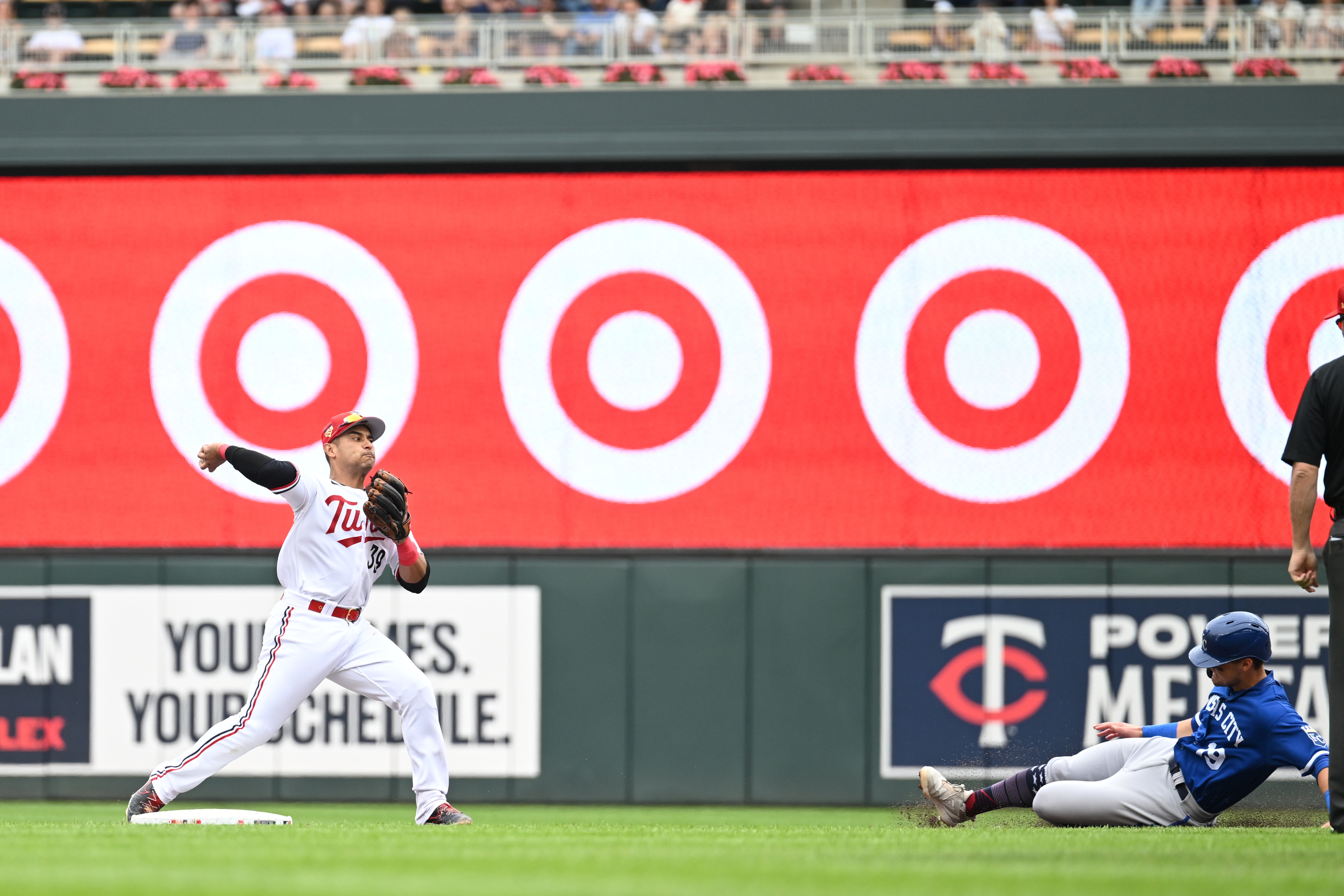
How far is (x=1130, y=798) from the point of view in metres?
6.43

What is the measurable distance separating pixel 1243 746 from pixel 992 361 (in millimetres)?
4487

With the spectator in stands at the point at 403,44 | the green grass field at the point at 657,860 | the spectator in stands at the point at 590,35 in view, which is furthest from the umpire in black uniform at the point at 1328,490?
the spectator in stands at the point at 403,44

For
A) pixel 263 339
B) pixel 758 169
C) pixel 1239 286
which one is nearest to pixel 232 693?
pixel 263 339

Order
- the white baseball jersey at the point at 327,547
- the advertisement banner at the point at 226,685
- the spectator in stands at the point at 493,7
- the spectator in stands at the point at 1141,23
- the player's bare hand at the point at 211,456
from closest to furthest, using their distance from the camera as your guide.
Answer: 1. the player's bare hand at the point at 211,456
2. the white baseball jersey at the point at 327,547
3. the advertisement banner at the point at 226,685
4. the spectator in stands at the point at 1141,23
5. the spectator in stands at the point at 493,7

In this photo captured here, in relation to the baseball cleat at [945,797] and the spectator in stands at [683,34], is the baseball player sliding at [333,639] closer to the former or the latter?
the baseball cleat at [945,797]

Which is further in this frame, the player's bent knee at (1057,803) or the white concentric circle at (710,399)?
the white concentric circle at (710,399)

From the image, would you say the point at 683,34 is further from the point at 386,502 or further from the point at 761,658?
the point at 386,502

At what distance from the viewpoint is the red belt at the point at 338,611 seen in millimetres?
6633

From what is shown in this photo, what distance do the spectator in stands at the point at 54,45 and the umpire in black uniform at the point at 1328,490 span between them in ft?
31.8

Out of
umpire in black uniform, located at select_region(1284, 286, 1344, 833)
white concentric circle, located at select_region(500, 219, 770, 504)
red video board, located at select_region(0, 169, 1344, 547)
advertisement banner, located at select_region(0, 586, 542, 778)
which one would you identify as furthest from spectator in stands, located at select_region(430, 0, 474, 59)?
umpire in black uniform, located at select_region(1284, 286, 1344, 833)

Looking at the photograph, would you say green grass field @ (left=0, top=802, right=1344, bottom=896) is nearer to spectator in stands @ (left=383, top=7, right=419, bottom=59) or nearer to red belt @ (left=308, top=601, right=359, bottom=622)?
red belt @ (left=308, top=601, right=359, bottom=622)

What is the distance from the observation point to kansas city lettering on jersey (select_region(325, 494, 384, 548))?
21.8 ft

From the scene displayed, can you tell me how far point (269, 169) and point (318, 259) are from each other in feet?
2.49

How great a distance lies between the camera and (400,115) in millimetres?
10609
